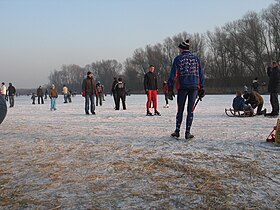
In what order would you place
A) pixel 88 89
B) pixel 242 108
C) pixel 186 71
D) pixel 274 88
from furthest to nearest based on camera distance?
pixel 88 89 < pixel 242 108 < pixel 274 88 < pixel 186 71

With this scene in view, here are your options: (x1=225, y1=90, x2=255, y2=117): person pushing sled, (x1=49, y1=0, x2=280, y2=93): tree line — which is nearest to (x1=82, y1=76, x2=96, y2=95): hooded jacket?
(x1=225, y1=90, x2=255, y2=117): person pushing sled

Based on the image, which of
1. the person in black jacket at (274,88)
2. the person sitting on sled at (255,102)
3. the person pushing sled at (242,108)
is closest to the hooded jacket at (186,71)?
the person in black jacket at (274,88)

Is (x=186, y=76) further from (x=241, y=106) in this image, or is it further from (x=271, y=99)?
(x=241, y=106)

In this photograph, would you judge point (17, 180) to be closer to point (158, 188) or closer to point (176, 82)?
point (158, 188)

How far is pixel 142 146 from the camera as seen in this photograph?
4.82 m

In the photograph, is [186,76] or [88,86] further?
[88,86]

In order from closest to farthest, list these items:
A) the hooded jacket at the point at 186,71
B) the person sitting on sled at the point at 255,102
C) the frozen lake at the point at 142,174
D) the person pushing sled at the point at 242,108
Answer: the frozen lake at the point at 142,174, the hooded jacket at the point at 186,71, the person pushing sled at the point at 242,108, the person sitting on sled at the point at 255,102

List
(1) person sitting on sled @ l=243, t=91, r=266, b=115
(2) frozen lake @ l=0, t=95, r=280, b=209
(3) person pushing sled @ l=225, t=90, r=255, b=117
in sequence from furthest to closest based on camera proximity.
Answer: (1) person sitting on sled @ l=243, t=91, r=266, b=115
(3) person pushing sled @ l=225, t=90, r=255, b=117
(2) frozen lake @ l=0, t=95, r=280, b=209

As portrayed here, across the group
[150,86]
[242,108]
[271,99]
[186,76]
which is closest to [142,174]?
[186,76]

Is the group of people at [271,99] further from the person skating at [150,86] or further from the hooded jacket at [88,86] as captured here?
the hooded jacket at [88,86]

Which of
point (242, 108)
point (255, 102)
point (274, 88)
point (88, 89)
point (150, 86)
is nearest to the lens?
point (274, 88)

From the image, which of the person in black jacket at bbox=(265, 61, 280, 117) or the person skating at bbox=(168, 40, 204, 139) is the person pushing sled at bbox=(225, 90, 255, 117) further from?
the person skating at bbox=(168, 40, 204, 139)

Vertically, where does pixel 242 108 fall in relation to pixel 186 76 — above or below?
below

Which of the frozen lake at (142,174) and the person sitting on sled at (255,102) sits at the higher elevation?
the person sitting on sled at (255,102)
